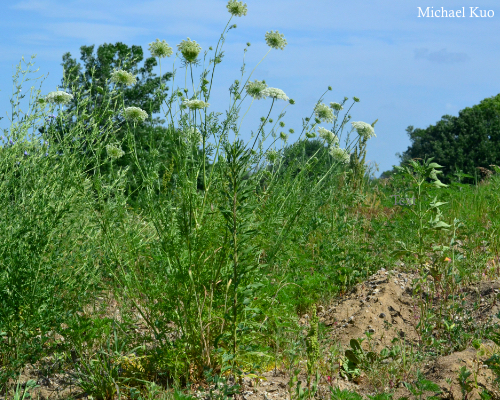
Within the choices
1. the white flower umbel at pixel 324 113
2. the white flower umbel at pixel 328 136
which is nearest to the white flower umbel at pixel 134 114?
the white flower umbel at pixel 324 113

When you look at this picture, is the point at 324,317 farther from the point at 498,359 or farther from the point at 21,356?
the point at 21,356

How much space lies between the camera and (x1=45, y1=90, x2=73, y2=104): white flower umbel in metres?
4.16

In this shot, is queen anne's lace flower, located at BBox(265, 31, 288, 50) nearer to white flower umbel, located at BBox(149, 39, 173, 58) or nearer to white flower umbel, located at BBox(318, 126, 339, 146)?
white flower umbel, located at BBox(149, 39, 173, 58)

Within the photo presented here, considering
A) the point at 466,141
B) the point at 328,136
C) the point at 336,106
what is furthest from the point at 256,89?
the point at 466,141

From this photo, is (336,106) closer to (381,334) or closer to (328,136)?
(328,136)

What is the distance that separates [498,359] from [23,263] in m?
2.94

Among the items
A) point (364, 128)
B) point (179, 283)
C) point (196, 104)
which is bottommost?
point (179, 283)

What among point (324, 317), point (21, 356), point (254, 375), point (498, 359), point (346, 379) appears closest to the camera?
point (498, 359)

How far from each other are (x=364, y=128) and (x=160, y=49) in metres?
2.44

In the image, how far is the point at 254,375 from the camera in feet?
9.03

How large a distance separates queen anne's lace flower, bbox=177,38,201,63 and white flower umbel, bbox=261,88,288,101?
0.87 m

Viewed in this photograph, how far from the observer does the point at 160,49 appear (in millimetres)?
3551

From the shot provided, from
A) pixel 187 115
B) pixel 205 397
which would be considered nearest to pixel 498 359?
pixel 205 397

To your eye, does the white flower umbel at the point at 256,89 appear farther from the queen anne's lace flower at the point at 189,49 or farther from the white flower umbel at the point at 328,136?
the white flower umbel at the point at 328,136
